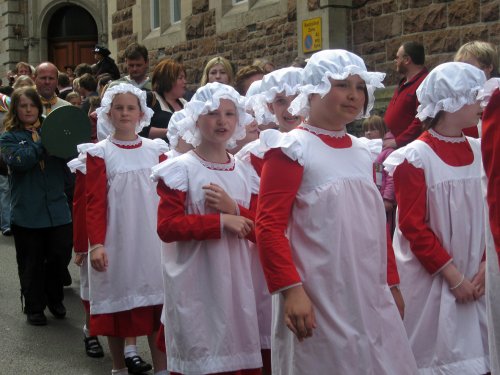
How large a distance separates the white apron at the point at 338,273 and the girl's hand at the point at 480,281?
0.86 metres

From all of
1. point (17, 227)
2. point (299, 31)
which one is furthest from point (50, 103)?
point (299, 31)

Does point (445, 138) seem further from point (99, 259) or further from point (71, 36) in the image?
point (71, 36)

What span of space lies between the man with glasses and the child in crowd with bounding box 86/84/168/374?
8.82 feet

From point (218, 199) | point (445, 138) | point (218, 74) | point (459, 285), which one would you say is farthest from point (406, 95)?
point (218, 199)

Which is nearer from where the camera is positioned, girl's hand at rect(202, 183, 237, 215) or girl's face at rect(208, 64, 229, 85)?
girl's hand at rect(202, 183, 237, 215)

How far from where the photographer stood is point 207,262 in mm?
4461

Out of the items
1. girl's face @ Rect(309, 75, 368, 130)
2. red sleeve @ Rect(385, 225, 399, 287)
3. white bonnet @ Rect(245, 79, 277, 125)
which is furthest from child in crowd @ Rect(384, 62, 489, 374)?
white bonnet @ Rect(245, 79, 277, 125)

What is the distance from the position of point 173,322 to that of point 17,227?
10.7 ft

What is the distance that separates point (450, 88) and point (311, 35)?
291 inches

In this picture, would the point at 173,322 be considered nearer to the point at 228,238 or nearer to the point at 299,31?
the point at 228,238

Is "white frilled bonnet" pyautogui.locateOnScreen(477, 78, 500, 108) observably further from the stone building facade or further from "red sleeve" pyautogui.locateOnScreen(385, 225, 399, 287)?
the stone building facade

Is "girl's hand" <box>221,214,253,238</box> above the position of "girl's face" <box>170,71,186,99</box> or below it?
below

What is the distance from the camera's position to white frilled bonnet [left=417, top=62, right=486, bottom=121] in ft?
14.5

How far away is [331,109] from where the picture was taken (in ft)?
12.0
